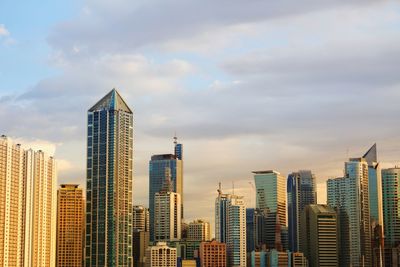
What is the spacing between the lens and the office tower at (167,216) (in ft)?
471

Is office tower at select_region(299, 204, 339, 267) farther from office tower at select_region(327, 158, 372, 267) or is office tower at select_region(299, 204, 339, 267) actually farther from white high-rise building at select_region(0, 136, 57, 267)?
white high-rise building at select_region(0, 136, 57, 267)

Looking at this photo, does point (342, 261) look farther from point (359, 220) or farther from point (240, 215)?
point (240, 215)

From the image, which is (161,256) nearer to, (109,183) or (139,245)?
(139,245)

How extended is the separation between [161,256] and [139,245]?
9.21m

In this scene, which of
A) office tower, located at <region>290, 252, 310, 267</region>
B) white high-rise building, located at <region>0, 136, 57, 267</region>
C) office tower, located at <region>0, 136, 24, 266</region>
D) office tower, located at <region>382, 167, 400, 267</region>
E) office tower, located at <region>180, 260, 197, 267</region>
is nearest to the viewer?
office tower, located at <region>0, 136, 24, 266</region>

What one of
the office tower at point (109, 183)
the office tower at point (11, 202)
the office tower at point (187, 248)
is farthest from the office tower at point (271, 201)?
the office tower at point (11, 202)

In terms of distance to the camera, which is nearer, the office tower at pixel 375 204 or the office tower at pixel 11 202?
the office tower at pixel 11 202

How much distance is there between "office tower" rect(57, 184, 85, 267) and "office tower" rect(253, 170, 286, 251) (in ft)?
118

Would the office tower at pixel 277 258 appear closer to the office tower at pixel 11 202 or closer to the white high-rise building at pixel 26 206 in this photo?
the white high-rise building at pixel 26 206

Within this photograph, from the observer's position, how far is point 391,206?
5709 inches

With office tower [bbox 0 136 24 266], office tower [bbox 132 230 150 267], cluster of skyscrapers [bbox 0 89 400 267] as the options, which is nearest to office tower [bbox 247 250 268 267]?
cluster of skyscrapers [bbox 0 89 400 267]

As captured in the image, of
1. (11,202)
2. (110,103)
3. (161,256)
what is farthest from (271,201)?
(11,202)

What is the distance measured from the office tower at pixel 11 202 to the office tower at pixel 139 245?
43011mm

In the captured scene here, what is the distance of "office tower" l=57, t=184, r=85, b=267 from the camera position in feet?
384
